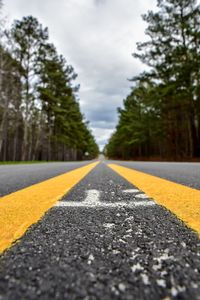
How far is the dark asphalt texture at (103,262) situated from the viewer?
0.48 metres

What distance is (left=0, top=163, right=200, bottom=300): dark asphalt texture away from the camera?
1.57 ft

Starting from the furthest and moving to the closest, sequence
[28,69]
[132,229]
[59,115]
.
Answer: [59,115] → [28,69] → [132,229]

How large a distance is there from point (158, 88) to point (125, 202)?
15615mm

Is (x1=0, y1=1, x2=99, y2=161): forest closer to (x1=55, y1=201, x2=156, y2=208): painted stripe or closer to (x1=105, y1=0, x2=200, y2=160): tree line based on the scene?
(x1=105, y1=0, x2=200, y2=160): tree line

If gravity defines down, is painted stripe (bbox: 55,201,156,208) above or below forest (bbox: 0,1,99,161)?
below

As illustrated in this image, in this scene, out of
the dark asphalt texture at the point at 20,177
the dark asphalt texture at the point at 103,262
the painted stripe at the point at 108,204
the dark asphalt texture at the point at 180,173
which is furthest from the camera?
the dark asphalt texture at the point at 180,173

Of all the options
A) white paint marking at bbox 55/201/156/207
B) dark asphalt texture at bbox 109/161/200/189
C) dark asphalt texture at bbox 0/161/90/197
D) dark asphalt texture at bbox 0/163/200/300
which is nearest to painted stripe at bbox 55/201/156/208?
white paint marking at bbox 55/201/156/207

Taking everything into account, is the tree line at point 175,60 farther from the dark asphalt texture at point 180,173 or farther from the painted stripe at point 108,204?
the painted stripe at point 108,204

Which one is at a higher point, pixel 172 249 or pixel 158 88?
pixel 158 88

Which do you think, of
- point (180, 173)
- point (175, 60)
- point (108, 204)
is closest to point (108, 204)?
point (108, 204)

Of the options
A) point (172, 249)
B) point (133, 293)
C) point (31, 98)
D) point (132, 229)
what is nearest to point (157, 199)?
point (132, 229)

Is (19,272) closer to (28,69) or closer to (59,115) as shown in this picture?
(28,69)

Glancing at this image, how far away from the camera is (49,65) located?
2164 cm

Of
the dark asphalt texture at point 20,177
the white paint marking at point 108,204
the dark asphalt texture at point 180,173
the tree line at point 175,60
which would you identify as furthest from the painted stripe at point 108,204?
the tree line at point 175,60
